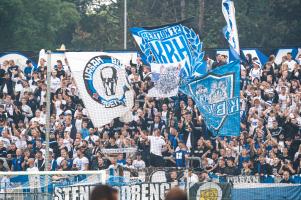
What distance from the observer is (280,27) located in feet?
178

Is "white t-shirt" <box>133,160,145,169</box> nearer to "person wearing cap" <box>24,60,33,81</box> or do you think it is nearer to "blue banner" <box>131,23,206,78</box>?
"blue banner" <box>131,23,206,78</box>

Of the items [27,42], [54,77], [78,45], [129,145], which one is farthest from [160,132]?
[78,45]

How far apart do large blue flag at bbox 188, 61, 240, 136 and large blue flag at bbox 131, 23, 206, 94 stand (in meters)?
0.50

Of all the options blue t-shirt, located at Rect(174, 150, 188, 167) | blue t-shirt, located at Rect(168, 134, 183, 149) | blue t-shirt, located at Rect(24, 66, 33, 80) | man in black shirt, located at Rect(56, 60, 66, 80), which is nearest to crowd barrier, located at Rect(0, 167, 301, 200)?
blue t-shirt, located at Rect(174, 150, 188, 167)

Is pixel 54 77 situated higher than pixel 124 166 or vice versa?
pixel 54 77

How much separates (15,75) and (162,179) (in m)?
7.61

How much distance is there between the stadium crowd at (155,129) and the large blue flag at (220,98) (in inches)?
30.2

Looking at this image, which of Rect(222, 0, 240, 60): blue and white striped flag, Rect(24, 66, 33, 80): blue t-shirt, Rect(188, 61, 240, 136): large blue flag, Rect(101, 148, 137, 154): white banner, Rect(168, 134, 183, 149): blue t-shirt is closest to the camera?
Rect(188, 61, 240, 136): large blue flag

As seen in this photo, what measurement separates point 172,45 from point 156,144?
8.51ft

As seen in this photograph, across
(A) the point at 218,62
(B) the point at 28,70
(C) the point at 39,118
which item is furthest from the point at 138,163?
(B) the point at 28,70

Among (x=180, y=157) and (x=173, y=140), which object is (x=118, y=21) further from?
(x=180, y=157)

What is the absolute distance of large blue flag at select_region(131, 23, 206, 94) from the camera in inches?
1003

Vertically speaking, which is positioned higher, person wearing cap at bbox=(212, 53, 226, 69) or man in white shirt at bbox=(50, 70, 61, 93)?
person wearing cap at bbox=(212, 53, 226, 69)

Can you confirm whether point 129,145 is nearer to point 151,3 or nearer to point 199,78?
point 199,78
